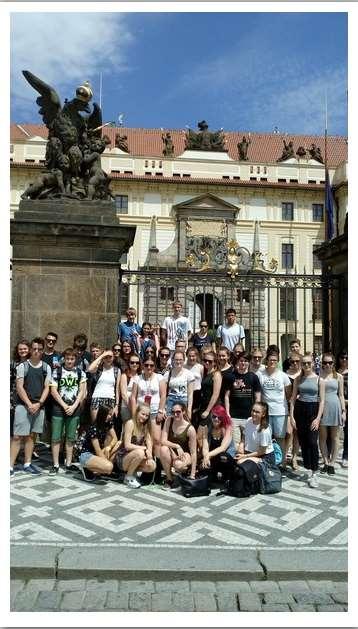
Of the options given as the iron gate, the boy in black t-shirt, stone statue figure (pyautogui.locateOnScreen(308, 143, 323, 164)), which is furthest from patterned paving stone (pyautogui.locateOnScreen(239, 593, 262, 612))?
stone statue figure (pyautogui.locateOnScreen(308, 143, 323, 164))

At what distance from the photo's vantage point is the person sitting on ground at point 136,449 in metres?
5.45

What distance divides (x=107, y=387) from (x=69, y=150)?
174 inches

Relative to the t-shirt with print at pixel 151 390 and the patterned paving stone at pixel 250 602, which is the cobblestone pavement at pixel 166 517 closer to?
the patterned paving stone at pixel 250 602

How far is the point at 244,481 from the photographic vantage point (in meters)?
5.23

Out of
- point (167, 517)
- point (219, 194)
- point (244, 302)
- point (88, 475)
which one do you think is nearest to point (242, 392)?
→ point (167, 517)

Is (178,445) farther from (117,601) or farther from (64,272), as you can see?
(64,272)

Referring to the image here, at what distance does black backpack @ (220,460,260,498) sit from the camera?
5195 mm

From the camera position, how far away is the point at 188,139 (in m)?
40.4

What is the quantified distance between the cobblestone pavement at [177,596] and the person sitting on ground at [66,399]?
2532mm

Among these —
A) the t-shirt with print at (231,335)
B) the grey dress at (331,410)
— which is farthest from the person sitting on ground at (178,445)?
the t-shirt with print at (231,335)

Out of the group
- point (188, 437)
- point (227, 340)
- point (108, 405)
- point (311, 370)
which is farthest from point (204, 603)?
point (227, 340)

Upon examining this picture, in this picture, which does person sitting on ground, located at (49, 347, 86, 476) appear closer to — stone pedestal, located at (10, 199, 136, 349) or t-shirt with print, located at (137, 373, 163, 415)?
t-shirt with print, located at (137, 373, 163, 415)

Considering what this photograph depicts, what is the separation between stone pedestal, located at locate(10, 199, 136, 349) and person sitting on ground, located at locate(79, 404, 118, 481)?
2.38 m

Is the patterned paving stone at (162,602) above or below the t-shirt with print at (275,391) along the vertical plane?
below
